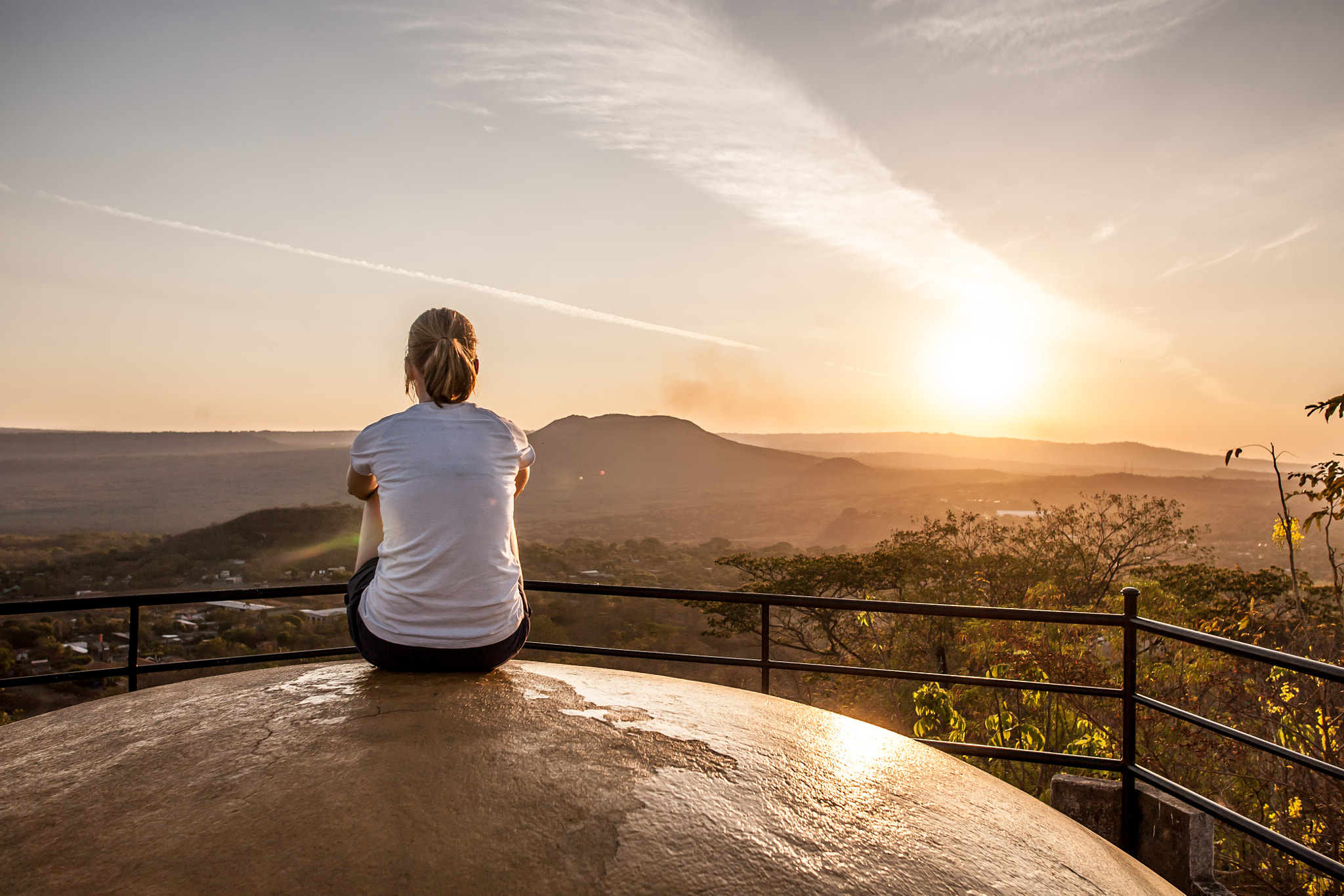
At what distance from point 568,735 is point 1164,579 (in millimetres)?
19321

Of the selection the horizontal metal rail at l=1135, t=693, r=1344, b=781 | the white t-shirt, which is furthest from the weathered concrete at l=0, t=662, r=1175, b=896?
the horizontal metal rail at l=1135, t=693, r=1344, b=781

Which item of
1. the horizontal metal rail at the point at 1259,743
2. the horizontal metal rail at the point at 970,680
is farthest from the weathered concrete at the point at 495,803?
the horizontal metal rail at the point at 970,680

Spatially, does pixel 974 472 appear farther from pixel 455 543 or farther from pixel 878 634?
pixel 455 543

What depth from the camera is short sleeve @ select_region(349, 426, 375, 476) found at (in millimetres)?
2551

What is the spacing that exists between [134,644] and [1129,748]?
4992mm

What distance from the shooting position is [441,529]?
246cm

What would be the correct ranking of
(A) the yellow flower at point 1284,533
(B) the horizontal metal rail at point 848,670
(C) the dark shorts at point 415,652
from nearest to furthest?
(C) the dark shorts at point 415,652
(B) the horizontal metal rail at point 848,670
(A) the yellow flower at point 1284,533

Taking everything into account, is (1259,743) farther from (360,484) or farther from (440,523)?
(360,484)

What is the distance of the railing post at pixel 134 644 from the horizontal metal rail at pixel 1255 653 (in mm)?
4740

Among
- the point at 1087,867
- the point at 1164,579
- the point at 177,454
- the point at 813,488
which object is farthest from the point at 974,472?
the point at 177,454

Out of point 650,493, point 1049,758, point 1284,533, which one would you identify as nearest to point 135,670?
point 1049,758

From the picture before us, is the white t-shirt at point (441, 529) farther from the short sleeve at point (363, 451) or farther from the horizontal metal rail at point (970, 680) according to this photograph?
the horizontal metal rail at point (970, 680)

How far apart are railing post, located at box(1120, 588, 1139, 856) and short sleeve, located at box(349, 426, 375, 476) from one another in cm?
330

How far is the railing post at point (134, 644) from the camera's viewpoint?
12.7 ft
